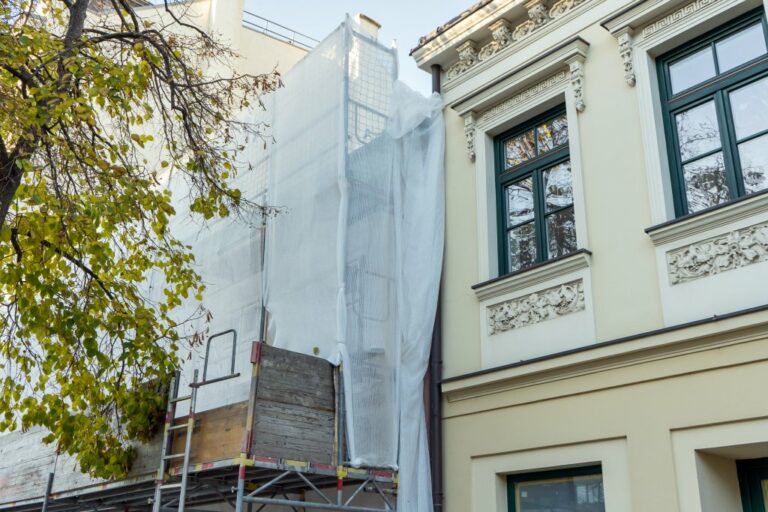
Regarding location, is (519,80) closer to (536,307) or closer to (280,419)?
(536,307)

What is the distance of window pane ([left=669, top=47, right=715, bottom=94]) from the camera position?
24.3 ft

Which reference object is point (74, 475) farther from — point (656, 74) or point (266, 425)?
point (656, 74)

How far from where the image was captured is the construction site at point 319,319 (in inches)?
303

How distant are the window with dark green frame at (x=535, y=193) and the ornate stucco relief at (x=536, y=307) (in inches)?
18.2

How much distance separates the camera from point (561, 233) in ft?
26.8

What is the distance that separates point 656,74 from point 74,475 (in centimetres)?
837

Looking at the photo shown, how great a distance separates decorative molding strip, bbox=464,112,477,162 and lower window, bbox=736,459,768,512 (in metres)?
4.47

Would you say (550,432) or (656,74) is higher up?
(656,74)

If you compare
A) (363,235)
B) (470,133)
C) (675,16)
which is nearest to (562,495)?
(363,235)

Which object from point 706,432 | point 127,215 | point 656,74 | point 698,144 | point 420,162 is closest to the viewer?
point 706,432

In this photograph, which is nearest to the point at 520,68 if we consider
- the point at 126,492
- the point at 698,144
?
the point at 698,144

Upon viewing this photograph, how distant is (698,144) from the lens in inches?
284

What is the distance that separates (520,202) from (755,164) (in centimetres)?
269

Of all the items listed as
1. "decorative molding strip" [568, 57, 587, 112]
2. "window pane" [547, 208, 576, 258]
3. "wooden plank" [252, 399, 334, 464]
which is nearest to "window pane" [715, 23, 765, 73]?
"decorative molding strip" [568, 57, 587, 112]
